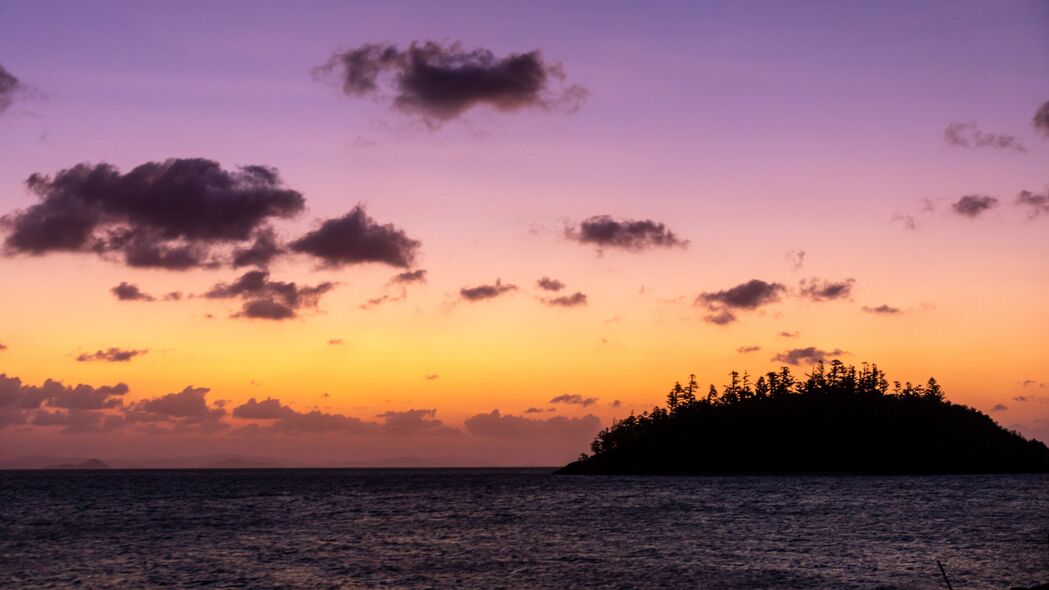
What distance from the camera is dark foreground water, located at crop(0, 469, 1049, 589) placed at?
7012 centimetres

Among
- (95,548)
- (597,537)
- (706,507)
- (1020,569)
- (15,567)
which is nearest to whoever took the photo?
(1020,569)

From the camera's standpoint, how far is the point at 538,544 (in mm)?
93438

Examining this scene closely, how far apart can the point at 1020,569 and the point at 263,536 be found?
238 ft

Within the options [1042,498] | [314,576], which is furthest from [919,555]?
[1042,498]

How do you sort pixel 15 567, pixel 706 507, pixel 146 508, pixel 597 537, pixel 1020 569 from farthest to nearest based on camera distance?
pixel 146 508, pixel 706 507, pixel 597 537, pixel 15 567, pixel 1020 569

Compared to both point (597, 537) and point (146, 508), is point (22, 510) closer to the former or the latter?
point (146, 508)

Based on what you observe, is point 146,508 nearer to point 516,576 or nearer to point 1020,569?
point 516,576

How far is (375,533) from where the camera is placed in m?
106

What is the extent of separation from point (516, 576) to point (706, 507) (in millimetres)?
81439

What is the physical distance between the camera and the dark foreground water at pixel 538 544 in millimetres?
70125

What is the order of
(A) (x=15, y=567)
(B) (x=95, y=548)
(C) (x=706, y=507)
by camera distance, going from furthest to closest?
(C) (x=706, y=507) < (B) (x=95, y=548) < (A) (x=15, y=567)

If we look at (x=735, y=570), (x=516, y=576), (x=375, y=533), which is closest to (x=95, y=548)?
(x=375, y=533)

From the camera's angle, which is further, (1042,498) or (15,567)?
(1042,498)

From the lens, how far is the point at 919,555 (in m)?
80.4
